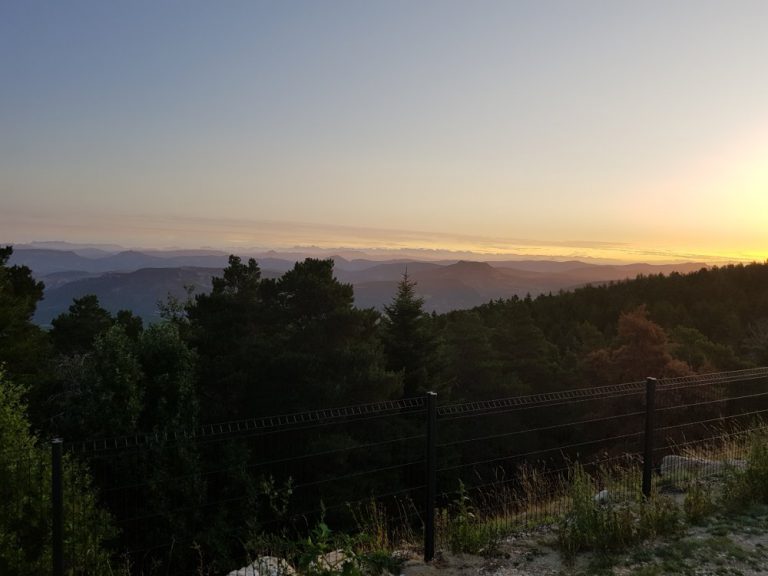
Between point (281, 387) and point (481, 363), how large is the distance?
45.5ft

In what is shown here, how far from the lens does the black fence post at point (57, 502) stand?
→ 12.7ft

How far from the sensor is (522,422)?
106ft

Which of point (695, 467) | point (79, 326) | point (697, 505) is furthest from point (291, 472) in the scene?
point (697, 505)

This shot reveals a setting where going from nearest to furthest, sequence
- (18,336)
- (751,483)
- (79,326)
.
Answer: (751,483) → (18,336) → (79,326)

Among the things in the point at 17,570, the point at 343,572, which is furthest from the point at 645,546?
the point at 17,570

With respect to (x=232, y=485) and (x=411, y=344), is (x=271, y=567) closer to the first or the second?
(x=232, y=485)

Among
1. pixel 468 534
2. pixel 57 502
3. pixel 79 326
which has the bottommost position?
pixel 79 326

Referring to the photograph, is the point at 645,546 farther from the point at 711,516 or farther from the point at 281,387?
the point at 281,387

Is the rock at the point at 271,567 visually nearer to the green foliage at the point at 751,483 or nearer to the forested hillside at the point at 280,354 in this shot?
the green foliage at the point at 751,483

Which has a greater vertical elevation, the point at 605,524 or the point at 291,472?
the point at 605,524

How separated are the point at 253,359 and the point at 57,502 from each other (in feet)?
69.7

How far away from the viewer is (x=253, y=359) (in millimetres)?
24859

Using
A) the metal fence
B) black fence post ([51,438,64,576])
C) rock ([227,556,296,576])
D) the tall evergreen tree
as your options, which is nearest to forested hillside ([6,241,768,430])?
the tall evergreen tree

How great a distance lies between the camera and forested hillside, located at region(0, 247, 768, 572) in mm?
20641
